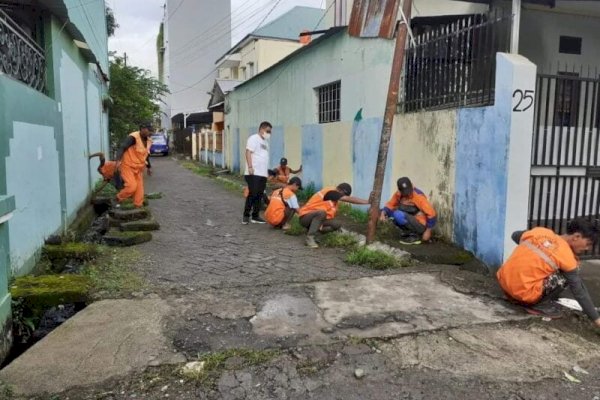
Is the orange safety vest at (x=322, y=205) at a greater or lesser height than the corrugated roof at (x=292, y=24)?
lesser

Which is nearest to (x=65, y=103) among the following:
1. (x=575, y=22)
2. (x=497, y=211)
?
(x=497, y=211)

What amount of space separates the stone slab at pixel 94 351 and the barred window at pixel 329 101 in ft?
22.8

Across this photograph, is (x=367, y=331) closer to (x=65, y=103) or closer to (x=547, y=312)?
(x=547, y=312)

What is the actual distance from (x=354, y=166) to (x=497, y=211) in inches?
156

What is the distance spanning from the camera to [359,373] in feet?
10.3

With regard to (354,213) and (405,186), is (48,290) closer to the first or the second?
(405,186)

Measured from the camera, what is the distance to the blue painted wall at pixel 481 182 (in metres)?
5.16

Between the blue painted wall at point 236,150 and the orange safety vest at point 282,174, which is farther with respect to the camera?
the blue painted wall at point 236,150

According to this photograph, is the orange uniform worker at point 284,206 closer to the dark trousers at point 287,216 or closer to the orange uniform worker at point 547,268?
the dark trousers at point 287,216

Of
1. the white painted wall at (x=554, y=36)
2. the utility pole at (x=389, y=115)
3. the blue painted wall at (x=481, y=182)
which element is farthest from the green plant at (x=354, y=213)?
the white painted wall at (x=554, y=36)

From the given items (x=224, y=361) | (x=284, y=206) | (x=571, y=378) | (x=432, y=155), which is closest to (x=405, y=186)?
(x=432, y=155)

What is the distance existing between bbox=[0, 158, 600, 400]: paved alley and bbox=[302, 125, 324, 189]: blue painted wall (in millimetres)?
5510

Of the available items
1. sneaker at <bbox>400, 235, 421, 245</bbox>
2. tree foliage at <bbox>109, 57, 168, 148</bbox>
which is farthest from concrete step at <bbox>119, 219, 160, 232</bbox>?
tree foliage at <bbox>109, 57, 168, 148</bbox>

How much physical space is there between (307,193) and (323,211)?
4.51 metres
